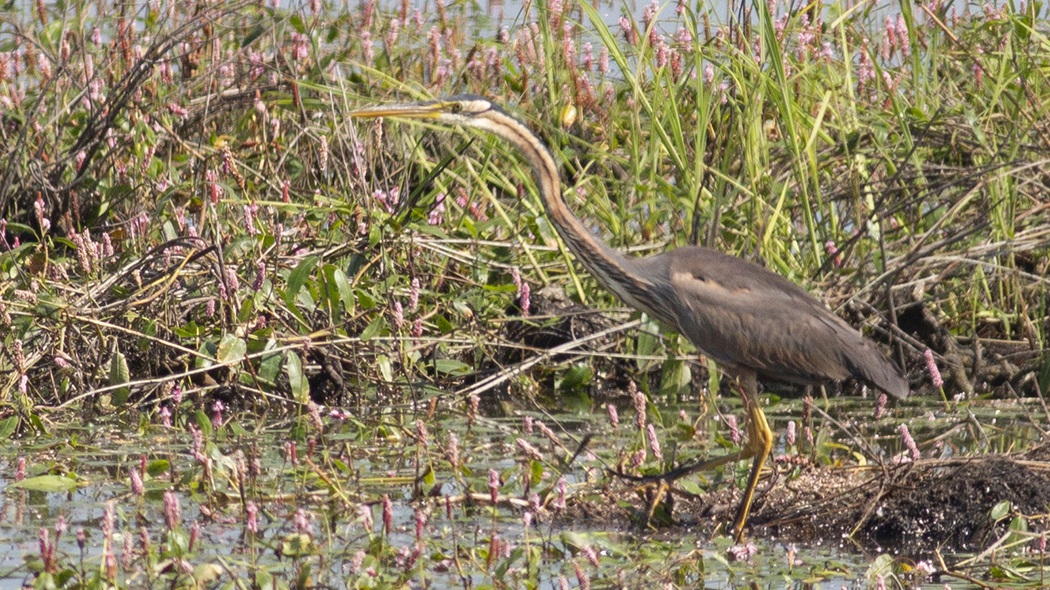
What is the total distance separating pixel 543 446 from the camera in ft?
19.8

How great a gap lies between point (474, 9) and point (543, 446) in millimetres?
5146

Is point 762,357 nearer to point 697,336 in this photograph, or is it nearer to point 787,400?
point 697,336

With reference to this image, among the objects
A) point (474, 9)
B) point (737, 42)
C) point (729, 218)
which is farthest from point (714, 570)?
point (474, 9)

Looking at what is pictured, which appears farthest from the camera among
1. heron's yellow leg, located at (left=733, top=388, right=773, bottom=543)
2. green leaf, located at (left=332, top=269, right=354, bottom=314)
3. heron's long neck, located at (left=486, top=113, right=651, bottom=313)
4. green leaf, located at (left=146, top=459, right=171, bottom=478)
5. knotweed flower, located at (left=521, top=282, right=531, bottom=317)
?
knotweed flower, located at (left=521, top=282, right=531, bottom=317)

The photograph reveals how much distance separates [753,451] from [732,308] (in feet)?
1.66

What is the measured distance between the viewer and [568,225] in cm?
579

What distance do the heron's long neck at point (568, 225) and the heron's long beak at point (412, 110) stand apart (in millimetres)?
221

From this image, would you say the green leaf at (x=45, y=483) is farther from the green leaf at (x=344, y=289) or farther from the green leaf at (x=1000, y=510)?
the green leaf at (x=1000, y=510)

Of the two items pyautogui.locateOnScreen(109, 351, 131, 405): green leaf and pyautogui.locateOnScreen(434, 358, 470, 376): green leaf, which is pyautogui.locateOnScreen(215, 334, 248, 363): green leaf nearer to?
pyautogui.locateOnScreen(109, 351, 131, 405): green leaf

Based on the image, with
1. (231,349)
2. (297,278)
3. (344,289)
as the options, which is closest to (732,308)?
(344,289)

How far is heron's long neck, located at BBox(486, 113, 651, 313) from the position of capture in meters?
5.76

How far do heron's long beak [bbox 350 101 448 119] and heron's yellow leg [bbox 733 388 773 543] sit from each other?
4.93ft

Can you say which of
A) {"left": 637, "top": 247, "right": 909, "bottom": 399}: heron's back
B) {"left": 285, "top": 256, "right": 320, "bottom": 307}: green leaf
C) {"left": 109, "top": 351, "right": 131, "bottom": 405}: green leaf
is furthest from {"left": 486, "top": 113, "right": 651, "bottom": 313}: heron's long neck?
{"left": 109, "top": 351, "right": 131, "bottom": 405}: green leaf

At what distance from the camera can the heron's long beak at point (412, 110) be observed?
5.77m
